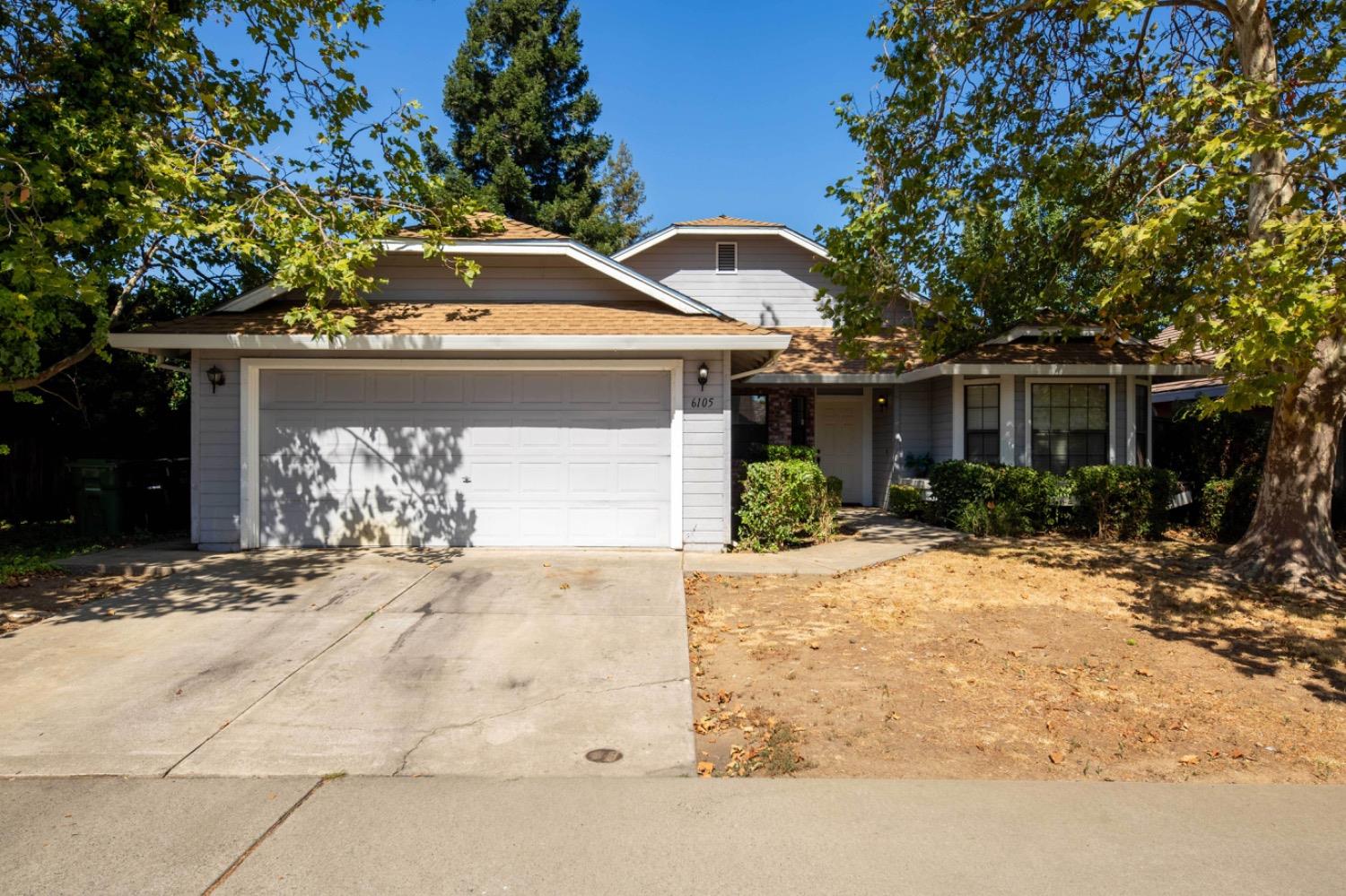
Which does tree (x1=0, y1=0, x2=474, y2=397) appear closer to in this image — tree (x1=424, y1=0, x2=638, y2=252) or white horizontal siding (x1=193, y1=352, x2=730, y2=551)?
white horizontal siding (x1=193, y1=352, x2=730, y2=551)

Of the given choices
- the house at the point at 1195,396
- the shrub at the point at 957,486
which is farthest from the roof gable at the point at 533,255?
the house at the point at 1195,396

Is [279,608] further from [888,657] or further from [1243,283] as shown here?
[1243,283]

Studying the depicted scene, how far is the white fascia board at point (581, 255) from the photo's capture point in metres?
10.2

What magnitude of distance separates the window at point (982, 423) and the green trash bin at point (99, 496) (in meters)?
13.4

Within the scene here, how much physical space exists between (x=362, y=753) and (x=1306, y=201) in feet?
28.9

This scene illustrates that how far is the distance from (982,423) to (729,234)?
6.45 metres

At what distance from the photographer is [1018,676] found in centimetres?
555

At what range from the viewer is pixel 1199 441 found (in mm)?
12781

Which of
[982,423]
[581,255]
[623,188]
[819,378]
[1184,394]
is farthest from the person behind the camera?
[623,188]

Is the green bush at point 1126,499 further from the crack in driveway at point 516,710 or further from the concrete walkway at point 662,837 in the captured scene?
the crack in driveway at point 516,710

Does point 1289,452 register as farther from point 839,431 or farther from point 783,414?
point 783,414

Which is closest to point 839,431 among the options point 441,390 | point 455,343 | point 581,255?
point 581,255

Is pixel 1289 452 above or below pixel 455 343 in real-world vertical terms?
below

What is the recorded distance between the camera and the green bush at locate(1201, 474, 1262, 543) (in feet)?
37.9
